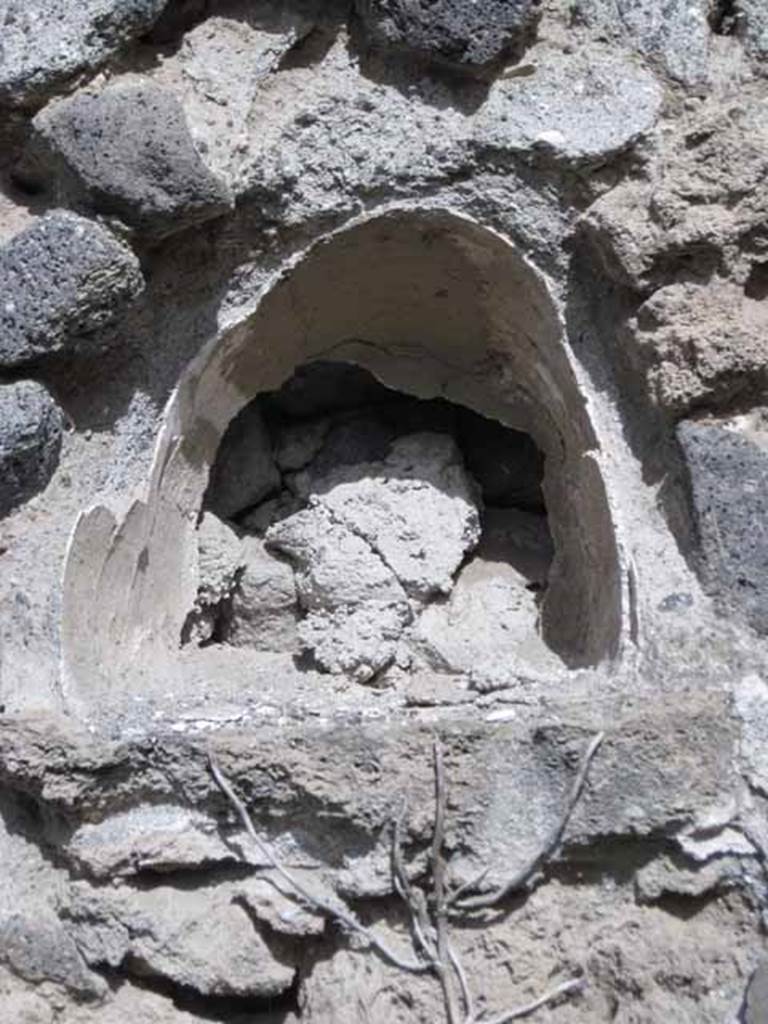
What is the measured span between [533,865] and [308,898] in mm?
224

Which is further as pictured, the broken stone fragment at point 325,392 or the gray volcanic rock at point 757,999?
A: the broken stone fragment at point 325,392

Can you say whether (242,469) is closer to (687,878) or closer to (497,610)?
(497,610)

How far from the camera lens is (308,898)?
151 centimetres

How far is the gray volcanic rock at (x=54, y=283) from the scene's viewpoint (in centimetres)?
168

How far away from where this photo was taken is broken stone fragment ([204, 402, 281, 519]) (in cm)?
203

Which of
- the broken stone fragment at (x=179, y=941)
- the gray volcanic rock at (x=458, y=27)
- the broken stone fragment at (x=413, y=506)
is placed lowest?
the broken stone fragment at (x=179, y=941)

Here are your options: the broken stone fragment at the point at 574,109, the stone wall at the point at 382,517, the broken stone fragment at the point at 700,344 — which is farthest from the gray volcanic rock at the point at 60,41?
the broken stone fragment at the point at 700,344

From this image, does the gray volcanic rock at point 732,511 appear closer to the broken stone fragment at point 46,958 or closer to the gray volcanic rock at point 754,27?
the gray volcanic rock at point 754,27

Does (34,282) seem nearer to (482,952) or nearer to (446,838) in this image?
(446,838)

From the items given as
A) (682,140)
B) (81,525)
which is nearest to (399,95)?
(682,140)

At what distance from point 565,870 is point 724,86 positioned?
2.98 feet

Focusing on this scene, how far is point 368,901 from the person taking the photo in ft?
5.04

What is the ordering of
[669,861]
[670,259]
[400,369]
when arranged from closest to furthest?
[669,861] → [670,259] → [400,369]

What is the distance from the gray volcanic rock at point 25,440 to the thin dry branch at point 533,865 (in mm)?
650
